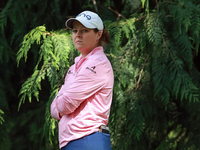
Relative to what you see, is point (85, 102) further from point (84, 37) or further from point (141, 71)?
point (141, 71)

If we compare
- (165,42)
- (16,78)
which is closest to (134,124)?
(165,42)

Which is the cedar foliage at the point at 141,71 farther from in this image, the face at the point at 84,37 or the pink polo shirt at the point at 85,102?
the pink polo shirt at the point at 85,102

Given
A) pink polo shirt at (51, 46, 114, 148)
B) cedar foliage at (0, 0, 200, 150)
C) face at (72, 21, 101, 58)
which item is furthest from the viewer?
cedar foliage at (0, 0, 200, 150)

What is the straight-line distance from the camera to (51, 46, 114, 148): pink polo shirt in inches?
47.4

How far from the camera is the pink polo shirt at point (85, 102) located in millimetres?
1203

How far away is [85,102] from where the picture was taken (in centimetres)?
125

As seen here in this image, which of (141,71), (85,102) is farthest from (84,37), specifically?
(141,71)

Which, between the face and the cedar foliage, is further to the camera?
the cedar foliage

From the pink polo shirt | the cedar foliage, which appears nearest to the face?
the pink polo shirt

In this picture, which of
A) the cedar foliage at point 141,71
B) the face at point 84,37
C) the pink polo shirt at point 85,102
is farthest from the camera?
the cedar foliage at point 141,71

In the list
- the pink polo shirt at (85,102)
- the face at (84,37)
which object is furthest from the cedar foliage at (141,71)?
the pink polo shirt at (85,102)

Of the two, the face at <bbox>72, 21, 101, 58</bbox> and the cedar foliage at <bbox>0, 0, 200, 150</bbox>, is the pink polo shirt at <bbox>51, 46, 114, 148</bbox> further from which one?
the cedar foliage at <bbox>0, 0, 200, 150</bbox>

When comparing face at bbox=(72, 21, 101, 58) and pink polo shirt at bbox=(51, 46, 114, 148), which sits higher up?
face at bbox=(72, 21, 101, 58)

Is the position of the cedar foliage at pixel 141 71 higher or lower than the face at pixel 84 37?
lower
